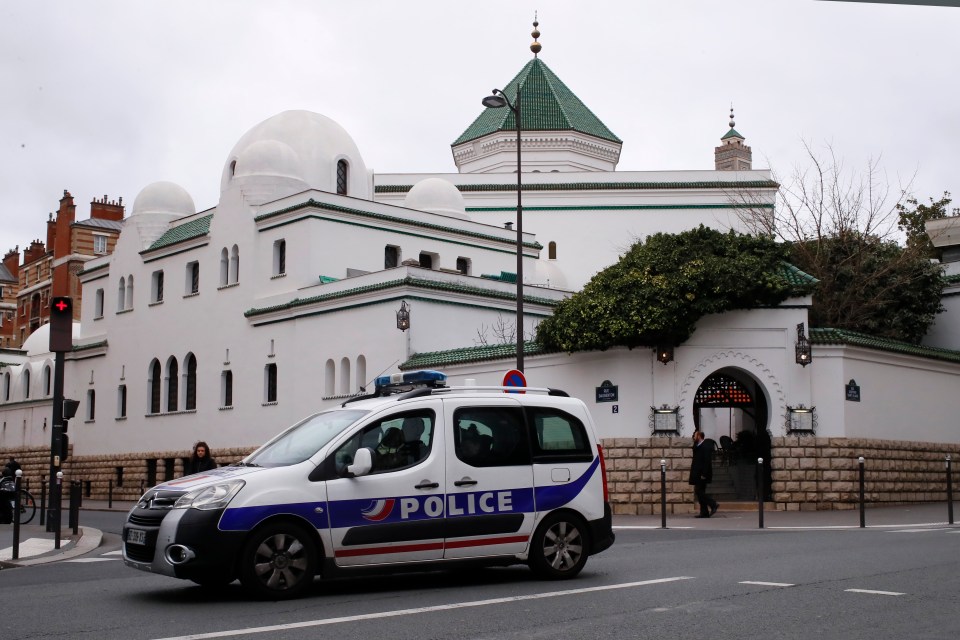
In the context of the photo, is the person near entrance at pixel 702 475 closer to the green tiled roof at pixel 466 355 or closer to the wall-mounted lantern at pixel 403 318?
the green tiled roof at pixel 466 355

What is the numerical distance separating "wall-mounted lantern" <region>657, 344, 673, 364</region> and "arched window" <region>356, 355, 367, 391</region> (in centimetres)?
1031

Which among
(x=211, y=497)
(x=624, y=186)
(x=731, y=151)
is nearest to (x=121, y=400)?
(x=624, y=186)

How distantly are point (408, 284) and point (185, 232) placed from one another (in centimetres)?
1239

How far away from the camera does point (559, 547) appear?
11.1m

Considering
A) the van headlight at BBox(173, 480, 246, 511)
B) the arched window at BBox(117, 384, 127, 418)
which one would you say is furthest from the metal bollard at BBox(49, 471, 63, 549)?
the arched window at BBox(117, 384, 127, 418)

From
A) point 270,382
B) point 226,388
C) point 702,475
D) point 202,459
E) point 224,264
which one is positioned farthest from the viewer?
point 224,264

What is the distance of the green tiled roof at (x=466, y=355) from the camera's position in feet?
85.0

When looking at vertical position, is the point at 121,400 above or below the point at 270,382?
below

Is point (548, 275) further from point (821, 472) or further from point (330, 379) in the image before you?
point (821, 472)

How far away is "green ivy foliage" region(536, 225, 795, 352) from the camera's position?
2262 cm

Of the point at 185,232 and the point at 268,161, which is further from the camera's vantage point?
the point at 185,232

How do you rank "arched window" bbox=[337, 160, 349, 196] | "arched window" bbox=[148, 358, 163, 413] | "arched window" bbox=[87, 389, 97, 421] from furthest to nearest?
1. "arched window" bbox=[87, 389, 97, 421]
2. "arched window" bbox=[148, 358, 163, 413]
3. "arched window" bbox=[337, 160, 349, 196]

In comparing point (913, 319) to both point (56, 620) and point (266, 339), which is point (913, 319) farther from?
point (56, 620)

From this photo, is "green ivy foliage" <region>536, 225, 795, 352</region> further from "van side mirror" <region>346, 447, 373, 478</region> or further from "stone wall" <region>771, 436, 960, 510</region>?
"van side mirror" <region>346, 447, 373, 478</region>
